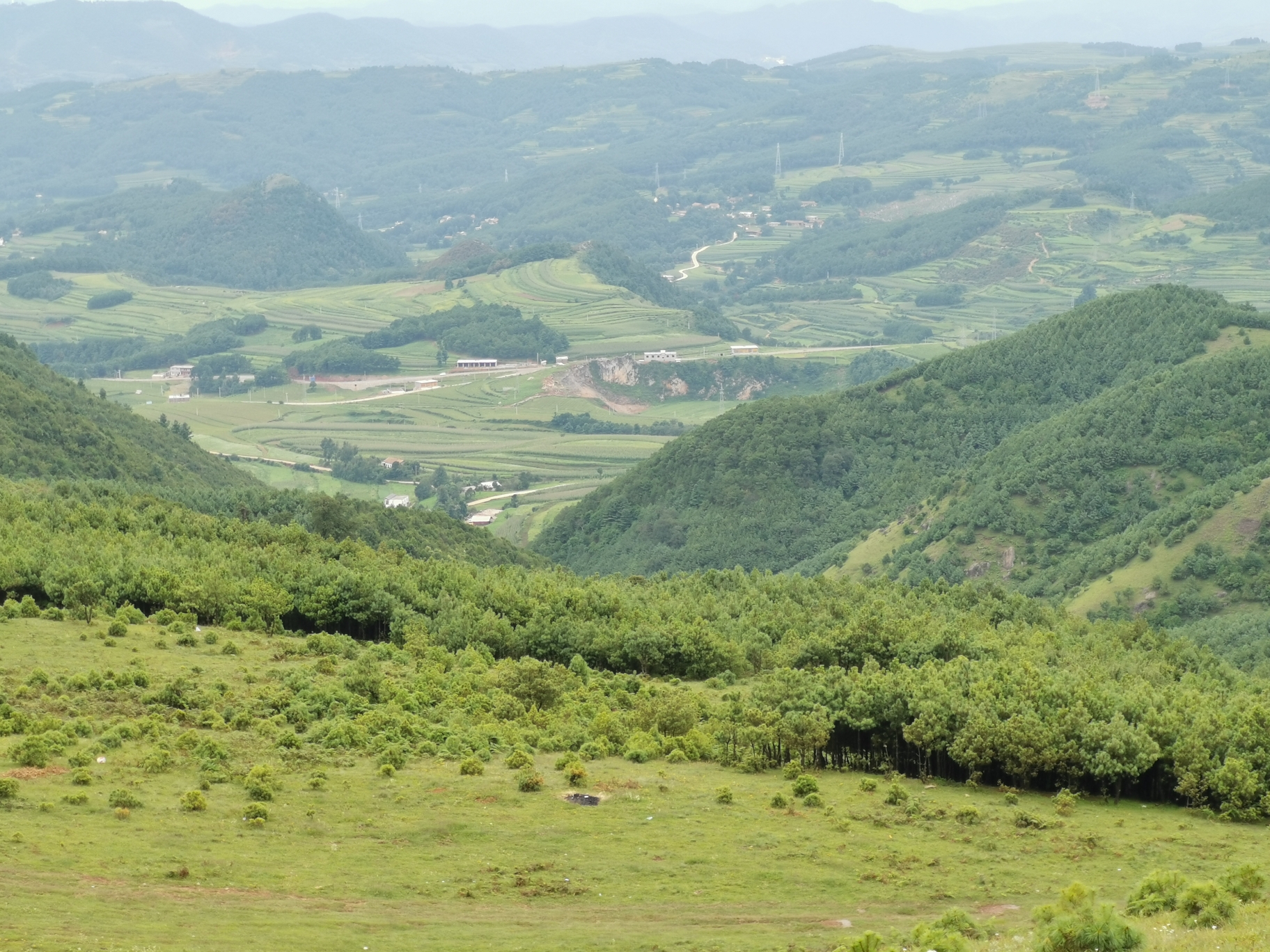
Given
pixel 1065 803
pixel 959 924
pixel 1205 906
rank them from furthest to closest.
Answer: pixel 1065 803
pixel 959 924
pixel 1205 906

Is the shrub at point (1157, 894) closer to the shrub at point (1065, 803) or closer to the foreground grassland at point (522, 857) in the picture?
the foreground grassland at point (522, 857)

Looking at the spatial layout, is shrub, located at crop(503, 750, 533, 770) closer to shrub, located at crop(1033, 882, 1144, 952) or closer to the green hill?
shrub, located at crop(1033, 882, 1144, 952)

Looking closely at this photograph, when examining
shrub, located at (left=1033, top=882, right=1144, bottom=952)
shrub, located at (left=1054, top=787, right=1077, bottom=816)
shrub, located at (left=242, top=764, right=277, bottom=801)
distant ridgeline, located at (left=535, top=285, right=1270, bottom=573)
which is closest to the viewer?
shrub, located at (left=1033, top=882, right=1144, bottom=952)

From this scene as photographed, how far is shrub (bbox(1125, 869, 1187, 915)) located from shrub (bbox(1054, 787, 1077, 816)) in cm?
1252

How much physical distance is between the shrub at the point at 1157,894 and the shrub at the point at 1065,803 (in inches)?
493

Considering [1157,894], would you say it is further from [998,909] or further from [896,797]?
[896,797]

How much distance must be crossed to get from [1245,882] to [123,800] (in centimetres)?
3770

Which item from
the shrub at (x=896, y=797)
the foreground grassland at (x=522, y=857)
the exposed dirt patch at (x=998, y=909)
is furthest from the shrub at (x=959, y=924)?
the shrub at (x=896, y=797)

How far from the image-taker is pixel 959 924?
1906 inches

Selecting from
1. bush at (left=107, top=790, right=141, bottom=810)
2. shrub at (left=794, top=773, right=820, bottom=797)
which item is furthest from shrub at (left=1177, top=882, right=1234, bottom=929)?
bush at (left=107, top=790, right=141, bottom=810)

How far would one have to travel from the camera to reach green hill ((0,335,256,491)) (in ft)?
487

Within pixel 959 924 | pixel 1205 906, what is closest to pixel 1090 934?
pixel 1205 906

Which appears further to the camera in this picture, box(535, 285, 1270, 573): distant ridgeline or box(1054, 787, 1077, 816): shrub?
box(535, 285, 1270, 573): distant ridgeline

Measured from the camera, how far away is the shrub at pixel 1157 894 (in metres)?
48.2
